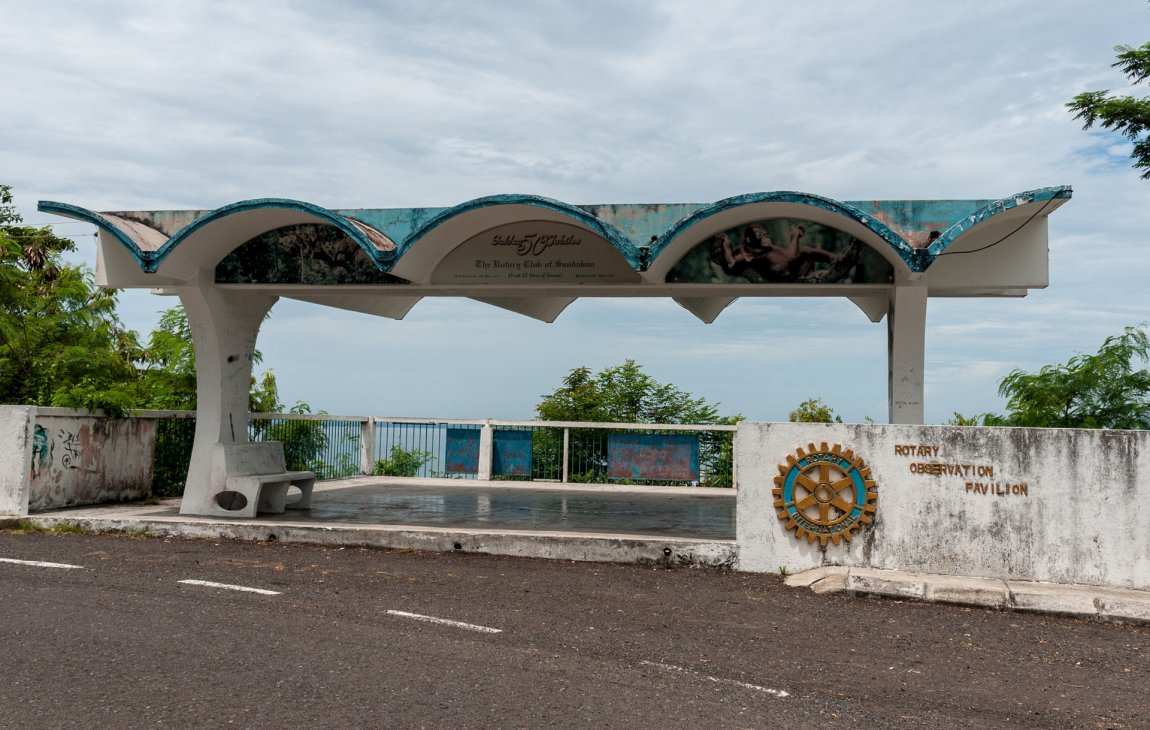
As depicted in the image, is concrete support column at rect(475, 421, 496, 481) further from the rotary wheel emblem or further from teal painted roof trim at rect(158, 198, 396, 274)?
the rotary wheel emblem

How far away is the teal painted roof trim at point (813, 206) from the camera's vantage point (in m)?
10.3

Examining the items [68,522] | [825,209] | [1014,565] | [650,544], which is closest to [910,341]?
[825,209]

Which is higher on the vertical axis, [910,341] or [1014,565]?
[910,341]

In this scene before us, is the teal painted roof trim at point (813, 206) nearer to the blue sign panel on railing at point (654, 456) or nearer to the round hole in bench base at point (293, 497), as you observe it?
the round hole in bench base at point (293, 497)

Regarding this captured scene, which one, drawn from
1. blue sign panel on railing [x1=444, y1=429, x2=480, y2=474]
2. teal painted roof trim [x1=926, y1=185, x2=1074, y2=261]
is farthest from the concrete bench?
teal painted roof trim [x1=926, y1=185, x2=1074, y2=261]

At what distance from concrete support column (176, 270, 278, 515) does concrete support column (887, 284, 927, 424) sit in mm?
8827

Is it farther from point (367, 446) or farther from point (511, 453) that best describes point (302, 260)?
point (367, 446)

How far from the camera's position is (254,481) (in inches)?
508

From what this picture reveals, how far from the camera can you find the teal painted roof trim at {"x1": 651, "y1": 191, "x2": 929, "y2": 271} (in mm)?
10258

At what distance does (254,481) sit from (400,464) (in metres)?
8.12

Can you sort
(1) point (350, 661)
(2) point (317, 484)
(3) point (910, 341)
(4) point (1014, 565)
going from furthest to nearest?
(2) point (317, 484) < (3) point (910, 341) < (4) point (1014, 565) < (1) point (350, 661)

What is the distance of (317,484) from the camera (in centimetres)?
1844

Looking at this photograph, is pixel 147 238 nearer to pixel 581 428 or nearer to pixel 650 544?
pixel 650 544

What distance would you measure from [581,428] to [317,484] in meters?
5.19
